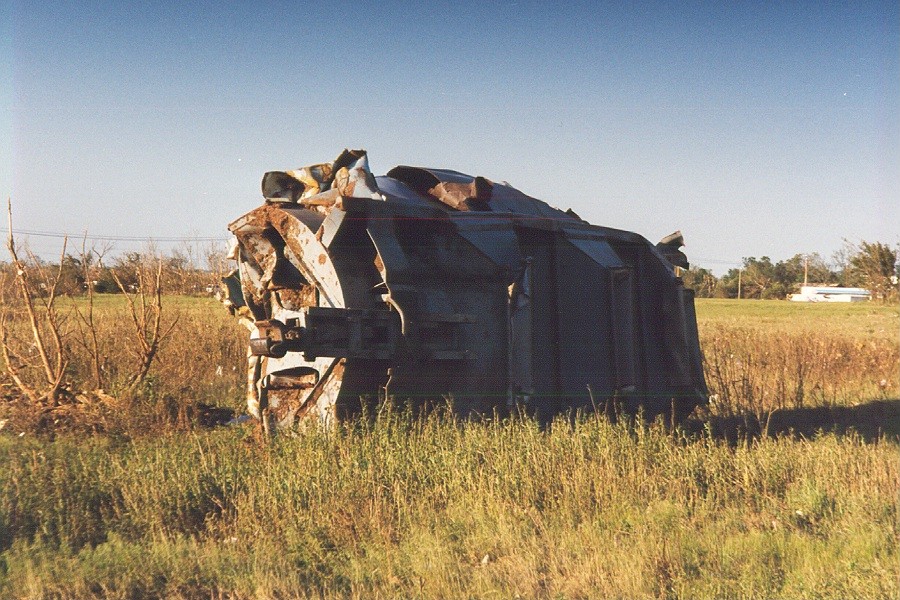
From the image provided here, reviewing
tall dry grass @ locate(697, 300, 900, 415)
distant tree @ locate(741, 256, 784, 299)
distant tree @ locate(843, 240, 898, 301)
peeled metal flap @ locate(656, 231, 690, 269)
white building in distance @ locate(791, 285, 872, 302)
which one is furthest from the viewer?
white building in distance @ locate(791, 285, 872, 302)

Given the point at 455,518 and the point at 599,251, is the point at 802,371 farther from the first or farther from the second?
the point at 455,518

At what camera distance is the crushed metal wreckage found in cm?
665

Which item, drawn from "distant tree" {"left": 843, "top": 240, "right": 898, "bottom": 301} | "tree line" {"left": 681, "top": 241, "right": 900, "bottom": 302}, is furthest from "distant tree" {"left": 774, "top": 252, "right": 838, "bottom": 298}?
"distant tree" {"left": 843, "top": 240, "right": 898, "bottom": 301}

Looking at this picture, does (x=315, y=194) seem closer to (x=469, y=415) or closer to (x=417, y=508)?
(x=469, y=415)

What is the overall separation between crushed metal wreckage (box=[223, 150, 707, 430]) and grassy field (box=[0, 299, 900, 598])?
1.38ft

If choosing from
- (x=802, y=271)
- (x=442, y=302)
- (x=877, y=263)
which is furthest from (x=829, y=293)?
(x=442, y=302)

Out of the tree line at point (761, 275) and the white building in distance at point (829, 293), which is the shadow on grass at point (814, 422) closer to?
the tree line at point (761, 275)

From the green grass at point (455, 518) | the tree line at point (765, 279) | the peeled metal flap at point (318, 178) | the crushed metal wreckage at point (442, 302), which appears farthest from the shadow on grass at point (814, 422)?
the tree line at point (765, 279)

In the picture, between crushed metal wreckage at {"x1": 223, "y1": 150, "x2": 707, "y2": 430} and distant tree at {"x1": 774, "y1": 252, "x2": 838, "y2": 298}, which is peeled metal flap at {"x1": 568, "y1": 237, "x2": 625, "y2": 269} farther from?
distant tree at {"x1": 774, "y1": 252, "x2": 838, "y2": 298}

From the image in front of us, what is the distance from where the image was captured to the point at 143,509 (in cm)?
571

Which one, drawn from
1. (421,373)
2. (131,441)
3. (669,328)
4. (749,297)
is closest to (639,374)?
(669,328)

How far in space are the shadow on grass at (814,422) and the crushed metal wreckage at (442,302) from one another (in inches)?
32.8

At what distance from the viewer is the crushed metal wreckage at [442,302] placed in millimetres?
6648

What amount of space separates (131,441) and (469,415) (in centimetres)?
334
